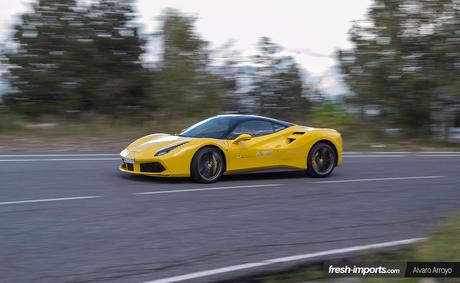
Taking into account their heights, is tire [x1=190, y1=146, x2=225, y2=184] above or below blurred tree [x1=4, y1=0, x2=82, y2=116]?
below

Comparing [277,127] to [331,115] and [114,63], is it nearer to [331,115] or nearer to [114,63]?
[331,115]

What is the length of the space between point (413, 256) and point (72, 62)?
16299mm

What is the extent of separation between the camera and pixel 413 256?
5.93 m

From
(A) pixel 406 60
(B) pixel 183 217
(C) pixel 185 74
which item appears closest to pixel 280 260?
(B) pixel 183 217

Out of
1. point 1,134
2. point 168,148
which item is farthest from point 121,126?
point 168,148

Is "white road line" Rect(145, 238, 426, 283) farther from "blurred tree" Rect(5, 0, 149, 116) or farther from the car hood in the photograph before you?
"blurred tree" Rect(5, 0, 149, 116)

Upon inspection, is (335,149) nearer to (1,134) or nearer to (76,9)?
(1,134)

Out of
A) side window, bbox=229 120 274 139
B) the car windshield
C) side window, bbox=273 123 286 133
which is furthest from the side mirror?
side window, bbox=273 123 286 133

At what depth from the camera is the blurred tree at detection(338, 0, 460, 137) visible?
769 inches

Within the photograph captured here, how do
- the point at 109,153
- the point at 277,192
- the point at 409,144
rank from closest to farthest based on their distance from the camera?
the point at 277,192, the point at 109,153, the point at 409,144

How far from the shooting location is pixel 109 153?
13672 millimetres

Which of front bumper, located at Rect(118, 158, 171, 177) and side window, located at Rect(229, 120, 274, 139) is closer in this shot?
front bumper, located at Rect(118, 158, 171, 177)

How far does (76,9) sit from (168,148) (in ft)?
40.9

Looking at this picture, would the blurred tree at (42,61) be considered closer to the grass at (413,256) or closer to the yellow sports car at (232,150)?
the yellow sports car at (232,150)
